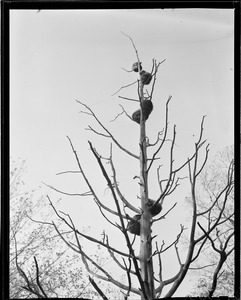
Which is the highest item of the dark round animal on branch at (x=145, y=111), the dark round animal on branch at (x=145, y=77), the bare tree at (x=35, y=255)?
the dark round animal on branch at (x=145, y=77)

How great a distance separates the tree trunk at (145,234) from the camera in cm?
90

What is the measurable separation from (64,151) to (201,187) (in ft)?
0.94

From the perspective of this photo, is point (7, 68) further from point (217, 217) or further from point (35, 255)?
point (217, 217)

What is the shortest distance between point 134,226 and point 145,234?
3 cm

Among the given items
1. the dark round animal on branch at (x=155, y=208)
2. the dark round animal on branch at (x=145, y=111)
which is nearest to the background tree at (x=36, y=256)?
the dark round animal on branch at (x=155, y=208)

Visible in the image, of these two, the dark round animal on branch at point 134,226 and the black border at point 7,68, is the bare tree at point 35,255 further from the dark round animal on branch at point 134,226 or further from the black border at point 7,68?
the dark round animal on branch at point 134,226

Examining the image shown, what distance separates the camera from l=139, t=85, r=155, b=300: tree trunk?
0.90 metres

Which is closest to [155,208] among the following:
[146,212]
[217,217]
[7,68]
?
[146,212]

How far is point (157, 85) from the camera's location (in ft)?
3.05

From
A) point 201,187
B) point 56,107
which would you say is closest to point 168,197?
point 201,187

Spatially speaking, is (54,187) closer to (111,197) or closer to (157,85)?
(111,197)

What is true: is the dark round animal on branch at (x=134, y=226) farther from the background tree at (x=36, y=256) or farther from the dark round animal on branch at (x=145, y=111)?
the dark round animal on branch at (x=145, y=111)

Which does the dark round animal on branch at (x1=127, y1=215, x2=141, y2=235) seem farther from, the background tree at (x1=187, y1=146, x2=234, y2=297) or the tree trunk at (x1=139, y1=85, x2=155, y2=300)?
the background tree at (x1=187, y1=146, x2=234, y2=297)

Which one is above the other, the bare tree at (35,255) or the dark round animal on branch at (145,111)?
the dark round animal on branch at (145,111)
